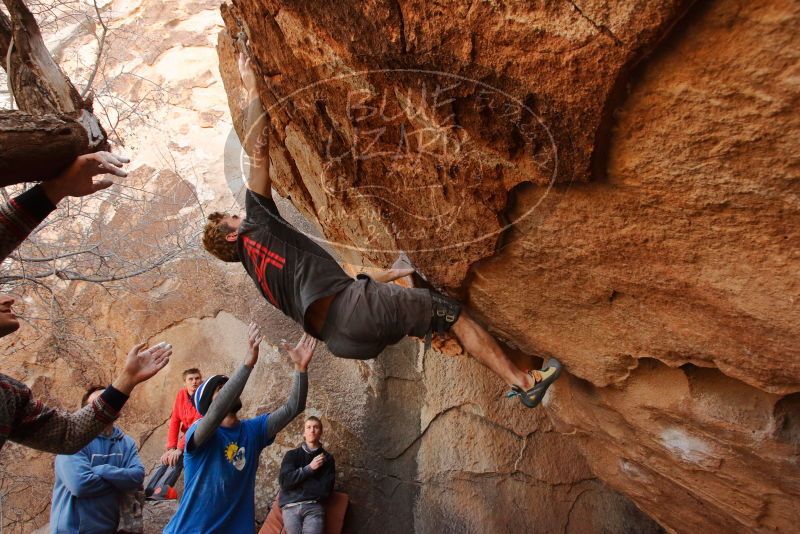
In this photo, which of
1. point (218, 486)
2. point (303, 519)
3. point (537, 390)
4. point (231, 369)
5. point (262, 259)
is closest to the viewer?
point (537, 390)

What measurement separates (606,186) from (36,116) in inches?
71.3

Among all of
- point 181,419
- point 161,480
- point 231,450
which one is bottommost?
point 161,480

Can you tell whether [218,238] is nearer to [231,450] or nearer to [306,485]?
[231,450]

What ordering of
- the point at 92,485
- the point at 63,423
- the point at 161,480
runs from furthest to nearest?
Result: 1. the point at 161,480
2. the point at 92,485
3. the point at 63,423

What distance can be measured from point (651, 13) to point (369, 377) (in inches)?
147

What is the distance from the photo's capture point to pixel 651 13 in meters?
1.34

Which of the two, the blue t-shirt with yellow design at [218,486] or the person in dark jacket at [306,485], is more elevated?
the blue t-shirt with yellow design at [218,486]

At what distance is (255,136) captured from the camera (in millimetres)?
2660

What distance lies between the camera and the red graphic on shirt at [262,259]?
253cm

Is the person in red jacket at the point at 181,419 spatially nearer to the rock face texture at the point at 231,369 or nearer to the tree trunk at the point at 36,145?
the rock face texture at the point at 231,369

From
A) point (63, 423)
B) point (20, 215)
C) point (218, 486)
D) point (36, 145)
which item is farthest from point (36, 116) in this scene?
point (218, 486)

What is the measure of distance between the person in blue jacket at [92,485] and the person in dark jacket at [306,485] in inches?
42.6

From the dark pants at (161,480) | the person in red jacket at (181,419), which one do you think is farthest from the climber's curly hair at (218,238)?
the dark pants at (161,480)

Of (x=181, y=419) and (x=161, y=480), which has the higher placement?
(x=181, y=419)
